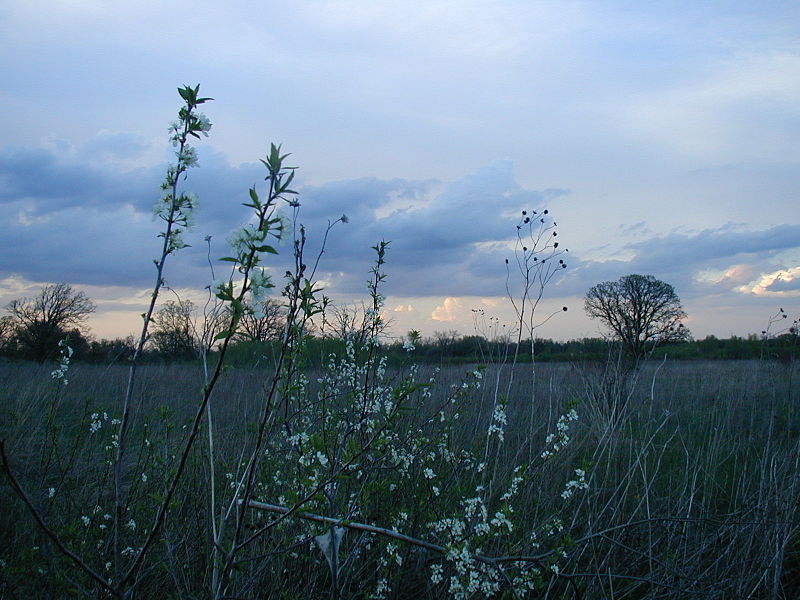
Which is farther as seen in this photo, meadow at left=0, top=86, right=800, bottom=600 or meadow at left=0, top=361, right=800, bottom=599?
meadow at left=0, top=361, right=800, bottom=599

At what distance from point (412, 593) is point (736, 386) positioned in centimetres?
848

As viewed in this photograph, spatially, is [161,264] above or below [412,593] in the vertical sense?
above

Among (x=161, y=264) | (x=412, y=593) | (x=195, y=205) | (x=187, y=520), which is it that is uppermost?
(x=195, y=205)

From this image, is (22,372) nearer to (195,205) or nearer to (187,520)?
(187,520)

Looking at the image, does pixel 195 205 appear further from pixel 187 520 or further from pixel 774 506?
pixel 774 506

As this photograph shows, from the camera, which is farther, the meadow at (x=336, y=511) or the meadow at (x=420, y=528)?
the meadow at (x=420, y=528)

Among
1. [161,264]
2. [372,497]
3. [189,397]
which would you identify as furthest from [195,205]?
[189,397]

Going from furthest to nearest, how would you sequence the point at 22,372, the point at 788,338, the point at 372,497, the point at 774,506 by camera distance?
the point at 22,372
the point at 788,338
the point at 774,506
the point at 372,497

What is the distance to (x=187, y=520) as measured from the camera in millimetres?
3305

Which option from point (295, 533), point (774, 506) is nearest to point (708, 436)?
point (774, 506)

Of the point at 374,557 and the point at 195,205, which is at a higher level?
the point at 195,205

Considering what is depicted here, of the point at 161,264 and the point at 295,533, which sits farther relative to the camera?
the point at 295,533

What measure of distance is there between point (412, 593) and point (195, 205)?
2259mm

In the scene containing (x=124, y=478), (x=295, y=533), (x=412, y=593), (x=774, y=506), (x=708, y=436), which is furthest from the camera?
(x=708, y=436)
